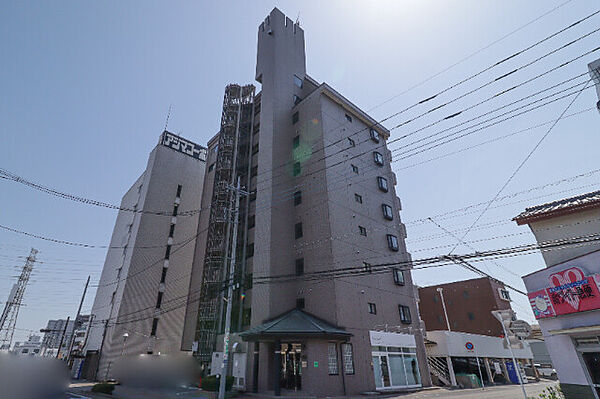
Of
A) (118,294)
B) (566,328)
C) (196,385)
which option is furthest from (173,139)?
(566,328)

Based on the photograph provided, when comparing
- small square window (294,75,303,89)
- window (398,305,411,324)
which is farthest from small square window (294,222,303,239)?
small square window (294,75,303,89)

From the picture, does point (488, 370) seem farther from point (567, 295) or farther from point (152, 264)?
point (152, 264)

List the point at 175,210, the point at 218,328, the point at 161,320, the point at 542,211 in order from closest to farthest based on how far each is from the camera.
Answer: the point at 542,211, the point at 218,328, the point at 161,320, the point at 175,210

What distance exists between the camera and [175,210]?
45.9 metres

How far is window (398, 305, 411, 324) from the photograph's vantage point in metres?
27.8

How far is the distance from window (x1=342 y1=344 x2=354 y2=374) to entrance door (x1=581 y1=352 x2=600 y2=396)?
43.8 feet

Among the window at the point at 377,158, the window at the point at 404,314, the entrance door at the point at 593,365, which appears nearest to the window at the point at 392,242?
the window at the point at 404,314

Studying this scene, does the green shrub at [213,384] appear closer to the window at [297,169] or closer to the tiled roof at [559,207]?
the window at [297,169]

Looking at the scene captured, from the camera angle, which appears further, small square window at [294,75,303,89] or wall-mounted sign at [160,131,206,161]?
wall-mounted sign at [160,131,206,161]

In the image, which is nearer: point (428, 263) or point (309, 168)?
point (428, 263)

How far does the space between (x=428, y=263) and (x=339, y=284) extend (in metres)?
11.6

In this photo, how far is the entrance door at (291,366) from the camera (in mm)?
21047

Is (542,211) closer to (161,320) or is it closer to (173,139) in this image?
(161,320)

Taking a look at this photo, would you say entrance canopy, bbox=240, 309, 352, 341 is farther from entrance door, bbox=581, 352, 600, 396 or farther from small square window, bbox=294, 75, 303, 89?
small square window, bbox=294, 75, 303, 89
